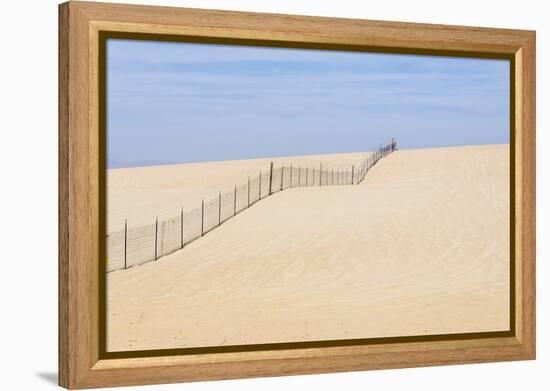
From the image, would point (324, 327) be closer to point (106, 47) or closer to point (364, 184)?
point (364, 184)

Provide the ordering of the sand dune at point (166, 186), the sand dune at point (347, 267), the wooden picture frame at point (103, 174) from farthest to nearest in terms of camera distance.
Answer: the sand dune at point (347, 267), the sand dune at point (166, 186), the wooden picture frame at point (103, 174)

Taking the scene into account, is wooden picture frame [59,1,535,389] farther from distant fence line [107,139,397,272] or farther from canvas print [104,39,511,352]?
distant fence line [107,139,397,272]

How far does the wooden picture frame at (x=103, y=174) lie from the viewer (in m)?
10.1

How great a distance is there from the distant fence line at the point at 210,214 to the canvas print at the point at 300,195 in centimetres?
1

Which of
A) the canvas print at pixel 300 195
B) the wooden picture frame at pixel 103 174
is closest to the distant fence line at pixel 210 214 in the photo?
the canvas print at pixel 300 195

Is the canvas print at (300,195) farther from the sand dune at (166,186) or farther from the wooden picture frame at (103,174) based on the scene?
the wooden picture frame at (103,174)

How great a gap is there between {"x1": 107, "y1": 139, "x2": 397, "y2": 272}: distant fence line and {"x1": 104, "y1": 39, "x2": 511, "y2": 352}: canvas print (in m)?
0.01

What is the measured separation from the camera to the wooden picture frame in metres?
10.1

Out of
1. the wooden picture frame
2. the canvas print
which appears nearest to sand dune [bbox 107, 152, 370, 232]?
the canvas print

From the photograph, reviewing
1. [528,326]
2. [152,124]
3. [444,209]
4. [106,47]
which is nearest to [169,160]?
[152,124]

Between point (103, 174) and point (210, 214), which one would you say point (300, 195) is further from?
point (103, 174)

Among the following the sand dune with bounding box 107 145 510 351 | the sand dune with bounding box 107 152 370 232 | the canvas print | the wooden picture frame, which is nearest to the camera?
→ the wooden picture frame

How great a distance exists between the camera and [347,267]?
446 inches

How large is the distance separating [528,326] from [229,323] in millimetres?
3006
